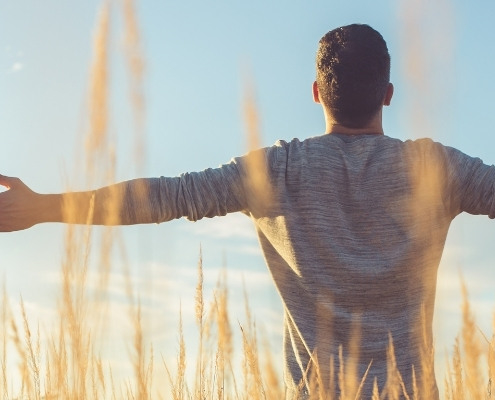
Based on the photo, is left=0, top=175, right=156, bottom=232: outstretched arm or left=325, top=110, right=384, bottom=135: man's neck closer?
left=0, top=175, right=156, bottom=232: outstretched arm

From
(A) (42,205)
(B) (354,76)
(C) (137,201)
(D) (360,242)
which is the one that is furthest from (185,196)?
(B) (354,76)

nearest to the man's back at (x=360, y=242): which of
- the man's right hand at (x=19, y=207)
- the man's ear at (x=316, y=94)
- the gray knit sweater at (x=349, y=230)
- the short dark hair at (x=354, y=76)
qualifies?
the gray knit sweater at (x=349, y=230)

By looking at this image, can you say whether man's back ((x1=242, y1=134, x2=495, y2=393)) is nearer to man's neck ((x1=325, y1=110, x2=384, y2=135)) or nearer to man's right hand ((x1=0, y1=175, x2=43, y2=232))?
man's neck ((x1=325, y1=110, x2=384, y2=135))

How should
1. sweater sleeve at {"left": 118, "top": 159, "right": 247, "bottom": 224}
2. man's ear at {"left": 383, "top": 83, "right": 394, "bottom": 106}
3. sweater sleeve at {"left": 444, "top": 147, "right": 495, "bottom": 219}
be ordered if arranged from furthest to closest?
man's ear at {"left": 383, "top": 83, "right": 394, "bottom": 106} → sweater sleeve at {"left": 444, "top": 147, "right": 495, "bottom": 219} → sweater sleeve at {"left": 118, "top": 159, "right": 247, "bottom": 224}

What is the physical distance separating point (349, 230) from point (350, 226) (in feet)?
0.04

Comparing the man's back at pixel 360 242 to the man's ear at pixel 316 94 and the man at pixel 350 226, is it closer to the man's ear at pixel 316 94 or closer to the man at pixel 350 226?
the man at pixel 350 226

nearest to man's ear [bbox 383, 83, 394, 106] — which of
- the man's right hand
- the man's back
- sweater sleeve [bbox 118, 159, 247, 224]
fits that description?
the man's back

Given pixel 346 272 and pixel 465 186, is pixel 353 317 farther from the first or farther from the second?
pixel 465 186

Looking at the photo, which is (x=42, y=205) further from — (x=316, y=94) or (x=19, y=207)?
(x=316, y=94)

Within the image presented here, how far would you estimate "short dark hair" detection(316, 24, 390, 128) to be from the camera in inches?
78.6

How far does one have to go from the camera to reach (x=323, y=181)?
1.91 meters

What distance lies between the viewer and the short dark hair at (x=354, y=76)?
2.00 meters

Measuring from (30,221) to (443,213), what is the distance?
1088 millimetres

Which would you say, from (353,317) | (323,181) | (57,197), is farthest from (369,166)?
(57,197)
